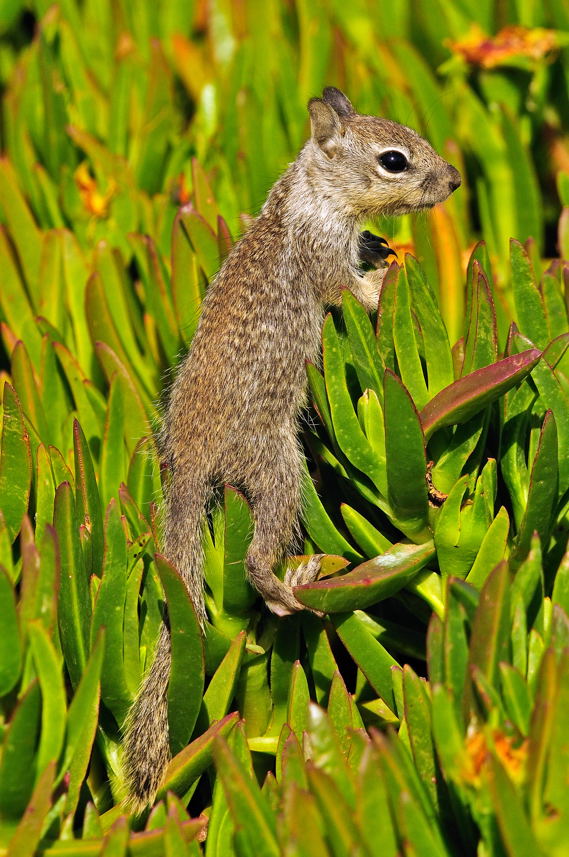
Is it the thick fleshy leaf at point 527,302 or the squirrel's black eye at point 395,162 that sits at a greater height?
the squirrel's black eye at point 395,162

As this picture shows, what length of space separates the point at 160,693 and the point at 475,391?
1033 mm

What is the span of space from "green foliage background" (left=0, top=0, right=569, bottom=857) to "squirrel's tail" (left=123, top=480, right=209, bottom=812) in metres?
0.05

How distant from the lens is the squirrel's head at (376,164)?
10.2 ft

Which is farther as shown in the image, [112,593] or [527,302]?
[527,302]

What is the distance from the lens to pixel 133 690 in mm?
2361

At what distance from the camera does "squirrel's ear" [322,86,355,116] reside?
335cm

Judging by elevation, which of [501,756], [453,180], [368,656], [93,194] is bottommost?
[501,756]

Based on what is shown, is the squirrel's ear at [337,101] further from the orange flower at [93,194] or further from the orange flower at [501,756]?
the orange flower at [501,756]

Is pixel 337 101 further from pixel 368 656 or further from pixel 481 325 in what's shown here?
pixel 368 656

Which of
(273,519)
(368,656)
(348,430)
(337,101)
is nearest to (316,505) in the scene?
(273,519)

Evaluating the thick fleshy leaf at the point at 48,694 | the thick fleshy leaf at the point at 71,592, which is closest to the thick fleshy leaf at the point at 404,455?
the thick fleshy leaf at the point at 71,592

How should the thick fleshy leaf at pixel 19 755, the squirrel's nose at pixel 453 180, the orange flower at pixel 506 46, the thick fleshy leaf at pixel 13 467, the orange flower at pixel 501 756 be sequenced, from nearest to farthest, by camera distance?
the orange flower at pixel 501 756, the thick fleshy leaf at pixel 19 755, the thick fleshy leaf at pixel 13 467, the squirrel's nose at pixel 453 180, the orange flower at pixel 506 46

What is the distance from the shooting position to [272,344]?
277 centimetres

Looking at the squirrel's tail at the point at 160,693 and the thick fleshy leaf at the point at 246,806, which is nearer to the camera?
the thick fleshy leaf at the point at 246,806
